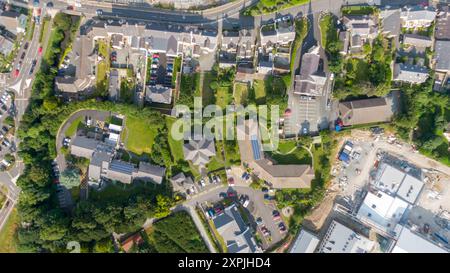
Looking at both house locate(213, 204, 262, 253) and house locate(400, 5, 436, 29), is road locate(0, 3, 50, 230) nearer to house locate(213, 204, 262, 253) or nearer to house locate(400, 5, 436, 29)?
house locate(213, 204, 262, 253)

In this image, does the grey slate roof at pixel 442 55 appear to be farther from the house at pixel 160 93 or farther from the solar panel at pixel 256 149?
the house at pixel 160 93

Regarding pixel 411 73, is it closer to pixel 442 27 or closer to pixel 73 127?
pixel 442 27

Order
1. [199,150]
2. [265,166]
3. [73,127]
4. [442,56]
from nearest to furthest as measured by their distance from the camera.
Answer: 1. [199,150]
2. [442,56]
3. [265,166]
4. [73,127]

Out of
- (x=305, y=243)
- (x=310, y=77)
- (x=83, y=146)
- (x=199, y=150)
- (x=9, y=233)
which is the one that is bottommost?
(x=9, y=233)

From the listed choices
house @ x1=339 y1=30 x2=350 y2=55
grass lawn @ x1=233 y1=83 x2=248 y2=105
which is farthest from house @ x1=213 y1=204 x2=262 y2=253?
house @ x1=339 y1=30 x2=350 y2=55

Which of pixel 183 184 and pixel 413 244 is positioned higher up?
pixel 183 184

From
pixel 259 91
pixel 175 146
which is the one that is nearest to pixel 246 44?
pixel 259 91
